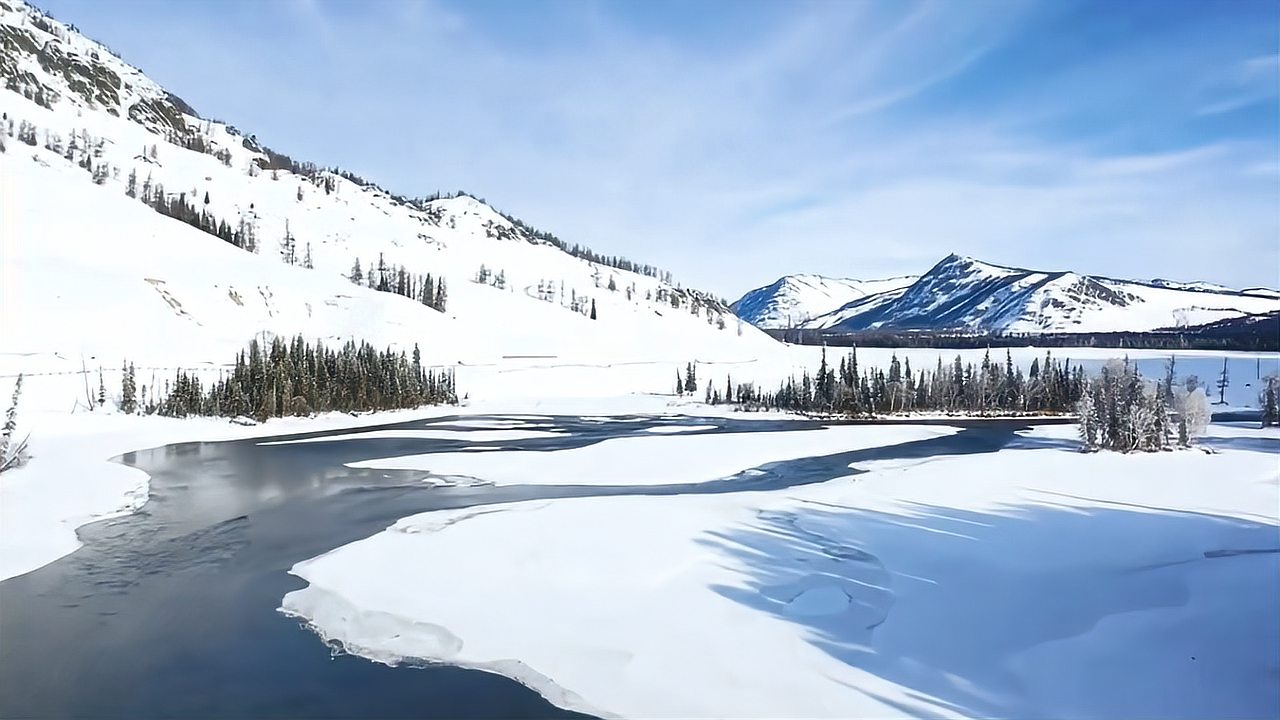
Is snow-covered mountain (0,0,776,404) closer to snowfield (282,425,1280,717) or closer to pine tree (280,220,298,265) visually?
pine tree (280,220,298,265)

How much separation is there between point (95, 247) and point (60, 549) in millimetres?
75140

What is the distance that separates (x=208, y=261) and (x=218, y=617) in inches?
3444

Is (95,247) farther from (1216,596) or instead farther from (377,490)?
(1216,596)

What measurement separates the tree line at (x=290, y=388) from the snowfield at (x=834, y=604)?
35795 millimetres

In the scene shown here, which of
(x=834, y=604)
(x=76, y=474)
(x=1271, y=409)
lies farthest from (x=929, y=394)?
(x=76, y=474)

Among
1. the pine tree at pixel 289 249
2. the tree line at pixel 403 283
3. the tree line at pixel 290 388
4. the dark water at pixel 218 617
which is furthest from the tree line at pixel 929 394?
the pine tree at pixel 289 249

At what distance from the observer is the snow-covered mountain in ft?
205

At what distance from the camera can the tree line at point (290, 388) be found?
47438mm

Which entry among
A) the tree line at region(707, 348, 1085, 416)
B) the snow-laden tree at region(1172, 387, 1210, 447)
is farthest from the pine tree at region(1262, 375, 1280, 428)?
the snow-laden tree at region(1172, 387, 1210, 447)

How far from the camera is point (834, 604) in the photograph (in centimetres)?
1253

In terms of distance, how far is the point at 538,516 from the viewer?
19.5m

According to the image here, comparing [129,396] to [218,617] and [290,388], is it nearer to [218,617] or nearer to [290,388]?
[290,388]

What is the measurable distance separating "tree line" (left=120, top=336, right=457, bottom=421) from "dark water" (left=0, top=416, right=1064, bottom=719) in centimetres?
2372

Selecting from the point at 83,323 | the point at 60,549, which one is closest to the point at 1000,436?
the point at 60,549
